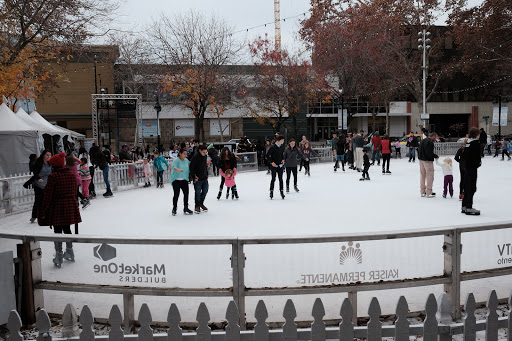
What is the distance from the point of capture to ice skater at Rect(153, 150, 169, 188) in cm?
1731

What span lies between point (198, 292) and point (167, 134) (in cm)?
4883

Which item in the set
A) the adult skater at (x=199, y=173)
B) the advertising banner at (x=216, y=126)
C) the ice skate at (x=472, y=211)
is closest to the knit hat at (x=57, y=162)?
the adult skater at (x=199, y=173)

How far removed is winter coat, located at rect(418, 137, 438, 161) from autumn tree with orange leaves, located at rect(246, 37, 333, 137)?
935 inches

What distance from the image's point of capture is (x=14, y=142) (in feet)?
60.9

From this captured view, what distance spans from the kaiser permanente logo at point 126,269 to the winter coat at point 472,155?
24.2 ft

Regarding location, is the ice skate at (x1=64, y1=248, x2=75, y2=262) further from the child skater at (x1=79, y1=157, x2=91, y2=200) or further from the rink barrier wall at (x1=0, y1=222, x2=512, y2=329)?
the child skater at (x1=79, y1=157, x2=91, y2=200)

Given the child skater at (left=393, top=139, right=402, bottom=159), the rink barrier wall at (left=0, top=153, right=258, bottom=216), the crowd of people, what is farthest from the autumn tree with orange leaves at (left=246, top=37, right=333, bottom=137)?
the crowd of people

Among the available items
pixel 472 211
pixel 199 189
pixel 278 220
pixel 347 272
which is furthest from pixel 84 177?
pixel 347 272

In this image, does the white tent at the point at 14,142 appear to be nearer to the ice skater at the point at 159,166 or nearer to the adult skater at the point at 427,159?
the ice skater at the point at 159,166

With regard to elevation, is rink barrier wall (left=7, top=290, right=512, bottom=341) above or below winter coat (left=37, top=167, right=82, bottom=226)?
below

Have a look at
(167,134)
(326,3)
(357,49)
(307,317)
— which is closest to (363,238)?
(307,317)

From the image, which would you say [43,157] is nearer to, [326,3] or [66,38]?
[66,38]

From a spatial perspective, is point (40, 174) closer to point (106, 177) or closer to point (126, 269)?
point (106, 177)

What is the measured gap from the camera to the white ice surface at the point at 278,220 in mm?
4371
